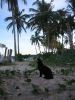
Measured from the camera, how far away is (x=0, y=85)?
12383mm

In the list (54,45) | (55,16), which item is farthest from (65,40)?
(55,16)

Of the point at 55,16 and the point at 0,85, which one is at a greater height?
the point at 55,16

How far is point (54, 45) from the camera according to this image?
291 feet

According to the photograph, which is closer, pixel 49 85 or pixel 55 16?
pixel 49 85

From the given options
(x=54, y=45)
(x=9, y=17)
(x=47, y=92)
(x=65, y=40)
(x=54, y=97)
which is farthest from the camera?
(x=54, y=45)

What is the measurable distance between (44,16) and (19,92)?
59.5 m

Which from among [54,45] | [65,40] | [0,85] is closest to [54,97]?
[0,85]

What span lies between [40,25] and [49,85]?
5951 cm

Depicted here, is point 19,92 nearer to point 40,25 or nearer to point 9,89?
point 9,89

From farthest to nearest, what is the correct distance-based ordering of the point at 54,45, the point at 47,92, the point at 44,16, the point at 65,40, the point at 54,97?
the point at 54,45 → the point at 65,40 → the point at 44,16 → the point at 47,92 → the point at 54,97

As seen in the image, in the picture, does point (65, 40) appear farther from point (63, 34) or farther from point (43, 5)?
point (43, 5)

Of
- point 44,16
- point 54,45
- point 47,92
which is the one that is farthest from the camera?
point 54,45

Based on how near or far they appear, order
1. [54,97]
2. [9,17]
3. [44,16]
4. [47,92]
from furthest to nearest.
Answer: [9,17]
[44,16]
[47,92]
[54,97]

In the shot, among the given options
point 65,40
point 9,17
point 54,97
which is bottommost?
point 54,97
